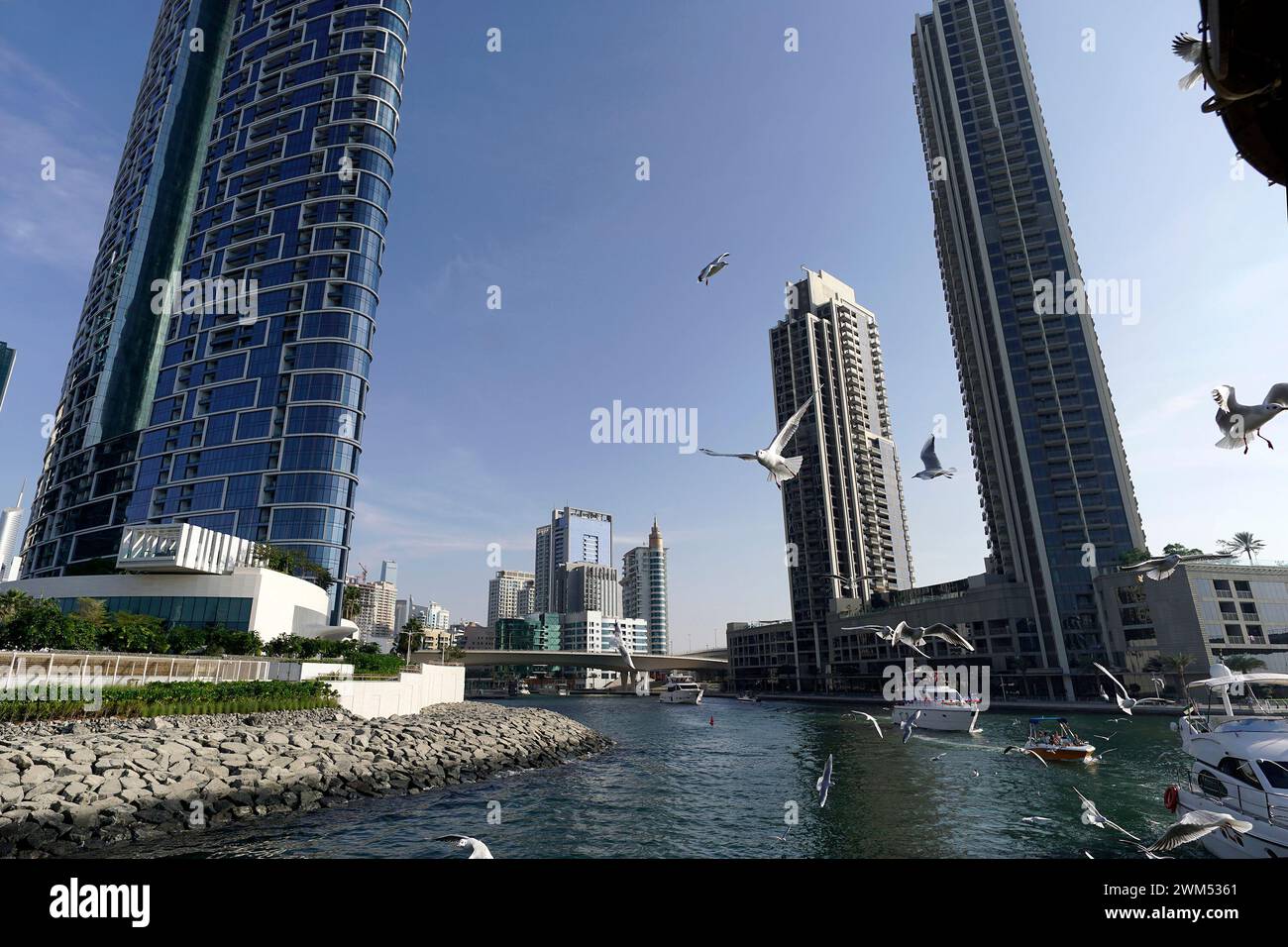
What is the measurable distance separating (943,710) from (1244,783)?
42.3 meters

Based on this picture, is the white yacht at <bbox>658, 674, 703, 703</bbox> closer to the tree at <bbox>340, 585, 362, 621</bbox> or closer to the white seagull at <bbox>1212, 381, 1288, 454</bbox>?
the tree at <bbox>340, 585, 362, 621</bbox>

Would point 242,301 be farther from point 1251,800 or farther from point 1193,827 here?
point 1251,800

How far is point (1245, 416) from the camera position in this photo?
29.3ft

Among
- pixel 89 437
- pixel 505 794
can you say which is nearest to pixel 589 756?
pixel 505 794

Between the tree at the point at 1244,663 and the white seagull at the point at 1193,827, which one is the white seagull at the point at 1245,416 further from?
the tree at the point at 1244,663

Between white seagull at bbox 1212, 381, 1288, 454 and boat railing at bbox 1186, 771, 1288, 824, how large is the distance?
1525cm

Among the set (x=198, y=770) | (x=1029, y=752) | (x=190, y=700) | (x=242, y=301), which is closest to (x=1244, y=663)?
(x=1029, y=752)

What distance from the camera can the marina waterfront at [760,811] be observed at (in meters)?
21.8

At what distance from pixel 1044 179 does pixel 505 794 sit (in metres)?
135

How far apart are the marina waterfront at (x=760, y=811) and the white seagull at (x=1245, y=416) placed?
58.3 ft

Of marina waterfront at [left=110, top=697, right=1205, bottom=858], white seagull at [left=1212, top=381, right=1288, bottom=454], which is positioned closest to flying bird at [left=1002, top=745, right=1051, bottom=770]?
marina waterfront at [left=110, top=697, right=1205, bottom=858]

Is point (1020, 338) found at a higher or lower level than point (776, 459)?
higher

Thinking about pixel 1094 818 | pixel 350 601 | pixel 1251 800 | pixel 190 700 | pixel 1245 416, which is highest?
pixel 350 601
